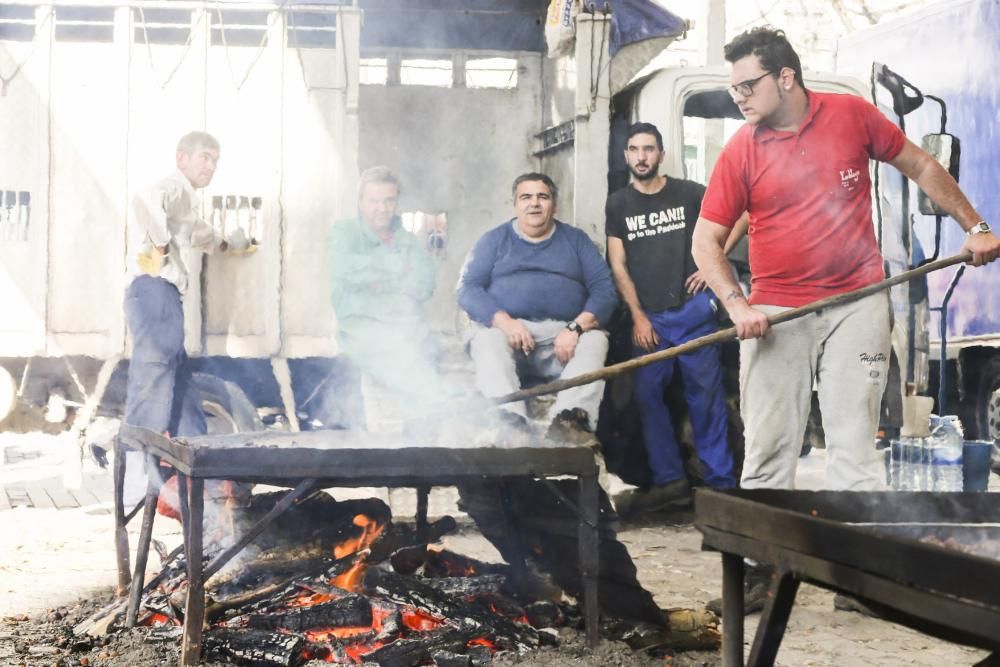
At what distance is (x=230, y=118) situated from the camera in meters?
6.33

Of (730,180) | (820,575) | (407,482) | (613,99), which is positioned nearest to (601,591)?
(407,482)

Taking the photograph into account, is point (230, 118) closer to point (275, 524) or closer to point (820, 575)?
point (275, 524)

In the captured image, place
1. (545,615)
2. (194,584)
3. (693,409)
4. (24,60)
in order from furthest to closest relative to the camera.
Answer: (24,60) → (693,409) → (545,615) → (194,584)

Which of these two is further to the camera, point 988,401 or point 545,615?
point 988,401

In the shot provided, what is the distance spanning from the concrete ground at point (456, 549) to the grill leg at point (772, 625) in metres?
1.66

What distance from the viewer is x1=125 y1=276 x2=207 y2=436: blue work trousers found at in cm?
587

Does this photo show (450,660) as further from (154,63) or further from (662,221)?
(154,63)

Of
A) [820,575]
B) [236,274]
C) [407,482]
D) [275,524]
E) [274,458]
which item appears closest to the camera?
[820,575]

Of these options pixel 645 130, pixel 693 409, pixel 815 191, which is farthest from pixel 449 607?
pixel 645 130

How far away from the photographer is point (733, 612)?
2.18 metres

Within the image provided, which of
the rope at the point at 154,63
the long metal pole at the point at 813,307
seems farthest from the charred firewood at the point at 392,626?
the rope at the point at 154,63

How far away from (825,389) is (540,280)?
1.83 meters

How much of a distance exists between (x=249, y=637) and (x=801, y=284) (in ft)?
8.07

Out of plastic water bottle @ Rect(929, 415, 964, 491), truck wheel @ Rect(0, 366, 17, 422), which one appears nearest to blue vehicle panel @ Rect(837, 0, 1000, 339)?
plastic water bottle @ Rect(929, 415, 964, 491)
